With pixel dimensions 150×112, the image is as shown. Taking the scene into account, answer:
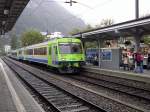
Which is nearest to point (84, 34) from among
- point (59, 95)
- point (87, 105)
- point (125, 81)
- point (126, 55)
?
point (126, 55)

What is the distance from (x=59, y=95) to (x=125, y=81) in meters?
6.83

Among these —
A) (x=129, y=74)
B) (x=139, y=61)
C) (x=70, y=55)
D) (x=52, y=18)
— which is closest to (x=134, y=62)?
(x=139, y=61)

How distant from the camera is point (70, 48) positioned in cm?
2727

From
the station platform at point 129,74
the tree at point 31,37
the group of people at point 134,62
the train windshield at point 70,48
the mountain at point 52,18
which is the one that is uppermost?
the mountain at point 52,18

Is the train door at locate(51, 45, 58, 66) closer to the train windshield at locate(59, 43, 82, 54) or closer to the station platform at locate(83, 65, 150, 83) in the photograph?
the train windshield at locate(59, 43, 82, 54)

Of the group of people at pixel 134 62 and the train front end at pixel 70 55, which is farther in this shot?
the train front end at pixel 70 55

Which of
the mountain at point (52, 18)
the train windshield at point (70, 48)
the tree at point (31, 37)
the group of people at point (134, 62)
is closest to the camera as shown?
the group of people at point (134, 62)

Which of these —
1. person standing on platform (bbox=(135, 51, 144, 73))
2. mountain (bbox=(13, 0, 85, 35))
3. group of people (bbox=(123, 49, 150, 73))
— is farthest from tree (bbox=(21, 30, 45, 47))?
person standing on platform (bbox=(135, 51, 144, 73))

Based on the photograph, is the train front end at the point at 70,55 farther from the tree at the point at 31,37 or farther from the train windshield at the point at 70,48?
the tree at the point at 31,37

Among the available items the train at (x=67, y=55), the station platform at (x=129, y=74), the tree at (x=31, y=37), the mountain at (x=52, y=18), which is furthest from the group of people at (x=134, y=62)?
the tree at (x=31, y=37)

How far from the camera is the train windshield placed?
27.0m

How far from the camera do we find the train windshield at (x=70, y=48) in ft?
88.7

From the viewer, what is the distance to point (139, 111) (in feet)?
37.1

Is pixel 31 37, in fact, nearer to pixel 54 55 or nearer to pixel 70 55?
pixel 54 55
